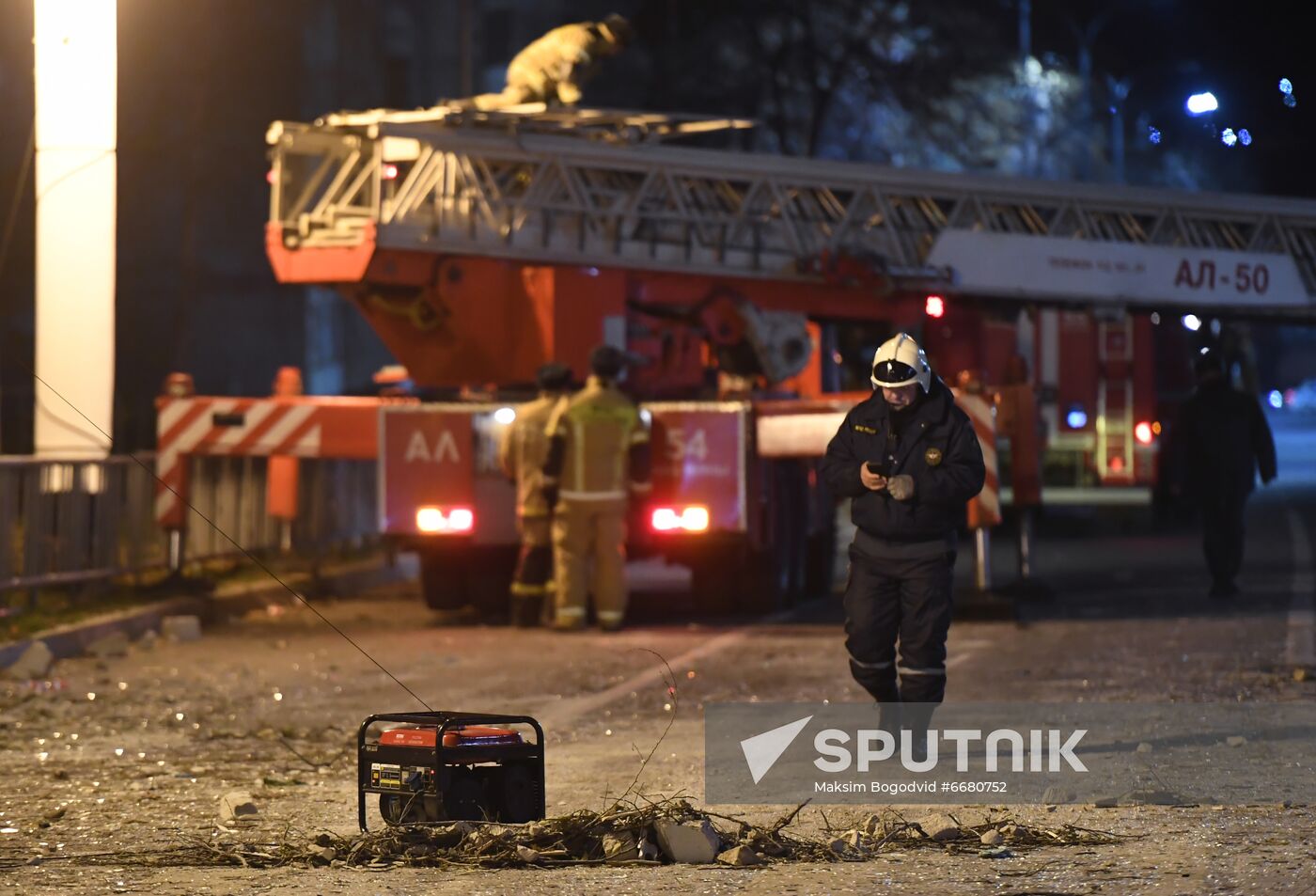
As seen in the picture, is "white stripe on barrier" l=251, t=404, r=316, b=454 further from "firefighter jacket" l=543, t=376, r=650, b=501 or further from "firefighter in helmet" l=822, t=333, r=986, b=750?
"firefighter in helmet" l=822, t=333, r=986, b=750

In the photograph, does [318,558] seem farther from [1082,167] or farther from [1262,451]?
[1082,167]

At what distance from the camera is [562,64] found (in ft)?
47.2

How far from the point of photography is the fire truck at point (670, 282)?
42.7 feet

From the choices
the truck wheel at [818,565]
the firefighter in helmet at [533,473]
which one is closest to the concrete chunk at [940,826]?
the firefighter in helmet at [533,473]

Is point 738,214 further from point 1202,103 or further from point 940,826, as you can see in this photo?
point 940,826

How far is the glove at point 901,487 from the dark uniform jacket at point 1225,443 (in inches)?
276

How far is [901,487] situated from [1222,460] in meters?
7.09

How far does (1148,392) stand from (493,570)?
1111 cm

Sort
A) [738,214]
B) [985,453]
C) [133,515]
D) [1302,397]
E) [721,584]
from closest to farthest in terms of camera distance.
Answer: [985,453] < [721,584] < [133,515] < [738,214] < [1302,397]

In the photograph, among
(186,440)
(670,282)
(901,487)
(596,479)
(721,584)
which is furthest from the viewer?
(670,282)

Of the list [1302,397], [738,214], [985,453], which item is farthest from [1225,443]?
[1302,397]

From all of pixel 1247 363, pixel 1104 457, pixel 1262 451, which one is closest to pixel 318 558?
pixel 1262 451

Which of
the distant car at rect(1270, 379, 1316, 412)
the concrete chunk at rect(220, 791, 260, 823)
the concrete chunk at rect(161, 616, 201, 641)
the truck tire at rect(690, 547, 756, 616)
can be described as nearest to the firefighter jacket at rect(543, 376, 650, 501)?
the truck tire at rect(690, 547, 756, 616)

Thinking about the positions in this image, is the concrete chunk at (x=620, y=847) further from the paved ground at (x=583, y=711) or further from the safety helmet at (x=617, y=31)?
the safety helmet at (x=617, y=31)
